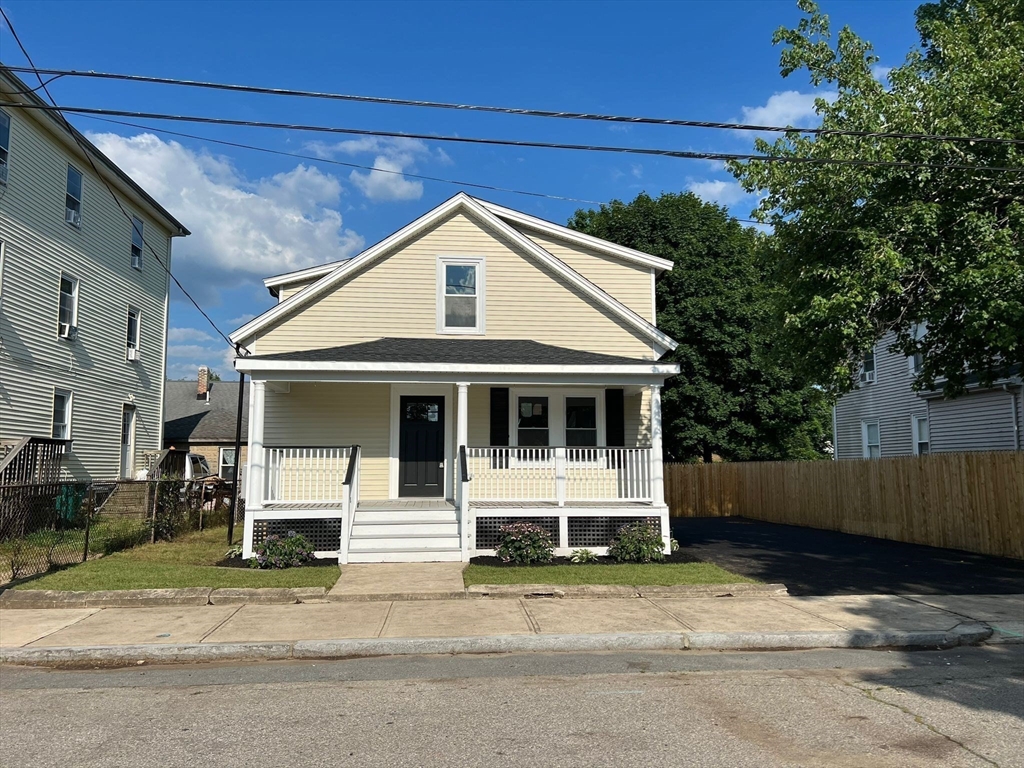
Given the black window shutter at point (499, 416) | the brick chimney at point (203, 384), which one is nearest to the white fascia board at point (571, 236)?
the black window shutter at point (499, 416)

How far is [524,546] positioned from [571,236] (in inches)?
301

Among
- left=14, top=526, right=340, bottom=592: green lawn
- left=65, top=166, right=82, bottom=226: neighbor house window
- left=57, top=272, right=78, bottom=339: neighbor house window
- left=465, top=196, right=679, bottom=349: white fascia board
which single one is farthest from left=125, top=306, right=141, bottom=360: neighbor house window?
left=465, top=196, right=679, bottom=349: white fascia board

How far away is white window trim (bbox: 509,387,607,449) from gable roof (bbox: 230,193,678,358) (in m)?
1.61

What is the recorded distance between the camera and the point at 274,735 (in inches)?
189

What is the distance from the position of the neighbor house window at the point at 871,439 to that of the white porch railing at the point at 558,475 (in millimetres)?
14601

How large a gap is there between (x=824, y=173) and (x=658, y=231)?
1912 centimetres

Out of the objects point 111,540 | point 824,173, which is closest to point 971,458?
point 824,173

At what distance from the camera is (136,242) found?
22562 millimetres

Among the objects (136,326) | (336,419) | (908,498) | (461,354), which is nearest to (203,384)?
(136,326)

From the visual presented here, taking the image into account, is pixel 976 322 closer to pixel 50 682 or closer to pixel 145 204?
pixel 50 682

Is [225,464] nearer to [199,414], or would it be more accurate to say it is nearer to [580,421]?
[199,414]

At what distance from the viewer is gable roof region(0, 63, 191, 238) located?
16141mm

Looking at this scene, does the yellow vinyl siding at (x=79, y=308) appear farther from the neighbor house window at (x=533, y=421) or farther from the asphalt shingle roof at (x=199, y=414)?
the neighbor house window at (x=533, y=421)

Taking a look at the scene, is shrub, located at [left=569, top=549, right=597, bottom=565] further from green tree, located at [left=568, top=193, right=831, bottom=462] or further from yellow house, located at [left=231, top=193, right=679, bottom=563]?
green tree, located at [left=568, top=193, right=831, bottom=462]
